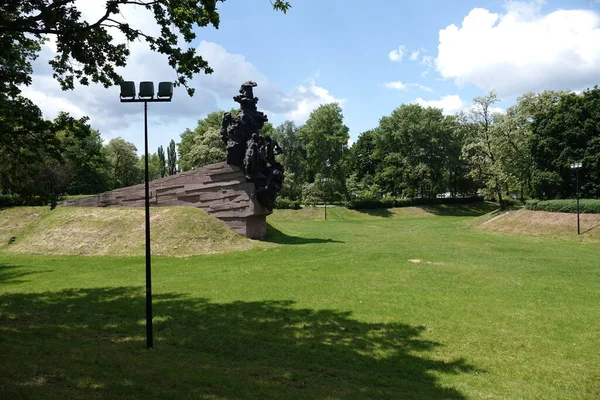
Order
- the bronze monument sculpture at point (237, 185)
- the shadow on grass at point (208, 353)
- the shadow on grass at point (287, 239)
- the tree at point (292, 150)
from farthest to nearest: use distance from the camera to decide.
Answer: the tree at point (292, 150)
the shadow on grass at point (287, 239)
the bronze monument sculpture at point (237, 185)
the shadow on grass at point (208, 353)

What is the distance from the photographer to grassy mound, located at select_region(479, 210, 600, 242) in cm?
3316

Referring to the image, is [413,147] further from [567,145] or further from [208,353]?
[208,353]

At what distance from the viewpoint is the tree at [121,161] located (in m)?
73.9

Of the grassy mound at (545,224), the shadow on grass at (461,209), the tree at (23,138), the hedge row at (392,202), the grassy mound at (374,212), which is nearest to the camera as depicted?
the tree at (23,138)

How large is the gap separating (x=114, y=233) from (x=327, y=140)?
46226mm

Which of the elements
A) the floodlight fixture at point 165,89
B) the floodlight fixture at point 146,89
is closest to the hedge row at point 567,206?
the floodlight fixture at point 165,89

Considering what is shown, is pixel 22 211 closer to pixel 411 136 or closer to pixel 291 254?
pixel 291 254

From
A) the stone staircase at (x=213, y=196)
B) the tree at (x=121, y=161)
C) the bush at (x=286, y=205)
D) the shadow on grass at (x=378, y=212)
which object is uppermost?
the tree at (x=121, y=161)

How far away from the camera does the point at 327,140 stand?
68000 millimetres

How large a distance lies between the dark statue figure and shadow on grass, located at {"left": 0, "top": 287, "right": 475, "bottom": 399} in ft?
53.2

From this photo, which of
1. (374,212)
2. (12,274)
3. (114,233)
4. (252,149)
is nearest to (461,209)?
(374,212)

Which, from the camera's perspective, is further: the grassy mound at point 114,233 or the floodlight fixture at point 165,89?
the grassy mound at point 114,233

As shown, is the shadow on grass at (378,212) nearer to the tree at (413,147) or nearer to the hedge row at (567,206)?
the tree at (413,147)

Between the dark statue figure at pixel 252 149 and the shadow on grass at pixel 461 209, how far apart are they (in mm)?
43573
